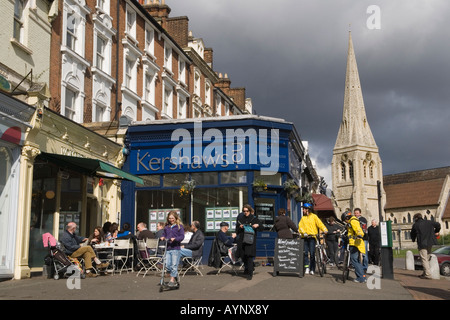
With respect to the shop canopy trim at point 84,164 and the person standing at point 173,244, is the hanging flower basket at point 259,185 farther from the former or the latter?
the person standing at point 173,244

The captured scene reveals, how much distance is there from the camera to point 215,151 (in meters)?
18.9

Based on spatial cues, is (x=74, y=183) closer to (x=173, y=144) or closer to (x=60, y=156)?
(x=60, y=156)

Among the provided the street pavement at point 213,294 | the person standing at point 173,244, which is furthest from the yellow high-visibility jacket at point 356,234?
the person standing at point 173,244

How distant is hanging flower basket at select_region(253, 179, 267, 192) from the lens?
18.2m

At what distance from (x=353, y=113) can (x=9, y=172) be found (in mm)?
117450

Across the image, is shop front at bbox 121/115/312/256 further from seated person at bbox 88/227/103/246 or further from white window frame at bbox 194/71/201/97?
white window frame at bbox 194/71/201/97

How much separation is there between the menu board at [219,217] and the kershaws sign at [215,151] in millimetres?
1509

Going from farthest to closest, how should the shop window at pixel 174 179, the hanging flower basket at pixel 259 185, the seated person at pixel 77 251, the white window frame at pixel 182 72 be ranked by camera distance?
the white window frame at pixel 182 72 → the shop window at pixel 174 179 → the hanging flower basket at pixel 259 185 → the seated person at pixel 77 251

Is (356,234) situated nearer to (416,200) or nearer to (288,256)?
(288,256)

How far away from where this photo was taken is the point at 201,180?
1892 centimetres

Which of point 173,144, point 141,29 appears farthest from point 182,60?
point 173,144

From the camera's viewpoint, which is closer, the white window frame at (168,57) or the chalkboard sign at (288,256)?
the chalkboard sign at (288,256)

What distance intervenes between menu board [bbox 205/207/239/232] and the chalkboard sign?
559 centimetres

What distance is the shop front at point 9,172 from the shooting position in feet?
39.8
